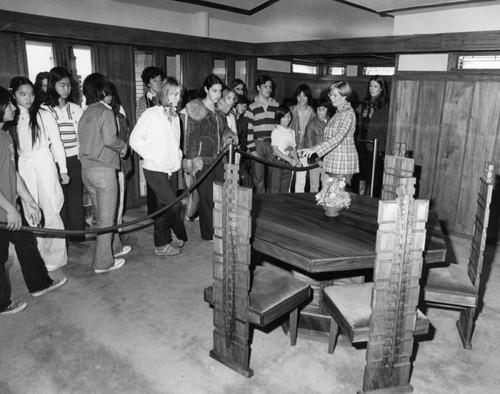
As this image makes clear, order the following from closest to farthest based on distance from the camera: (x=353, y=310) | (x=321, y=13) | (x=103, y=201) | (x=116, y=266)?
(x=353, y=310) < (x=103, y=201) < (x=116, y=266) < (x=321, y=13)

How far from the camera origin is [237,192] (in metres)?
2.27

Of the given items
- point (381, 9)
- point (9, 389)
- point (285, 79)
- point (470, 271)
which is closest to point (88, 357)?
point (9, 389)

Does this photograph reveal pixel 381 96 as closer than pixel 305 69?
Yes

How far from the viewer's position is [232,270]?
2.41 m

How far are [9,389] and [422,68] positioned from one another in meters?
5.03

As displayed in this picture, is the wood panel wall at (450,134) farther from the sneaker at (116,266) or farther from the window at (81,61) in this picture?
the window at (81,61)

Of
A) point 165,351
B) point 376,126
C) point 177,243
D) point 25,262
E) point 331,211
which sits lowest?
point 165,351

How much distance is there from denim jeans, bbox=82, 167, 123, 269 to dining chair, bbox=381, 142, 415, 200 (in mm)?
2215

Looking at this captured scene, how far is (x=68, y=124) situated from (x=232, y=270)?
8.58 feet

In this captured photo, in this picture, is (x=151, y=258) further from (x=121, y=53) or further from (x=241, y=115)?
(x=121, y=53)

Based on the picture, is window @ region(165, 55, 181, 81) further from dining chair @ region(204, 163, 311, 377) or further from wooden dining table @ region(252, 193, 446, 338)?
dining chair @ region(204, 163, 311, 377)

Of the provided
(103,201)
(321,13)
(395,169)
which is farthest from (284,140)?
(321,13)

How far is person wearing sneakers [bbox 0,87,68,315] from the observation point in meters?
2.81

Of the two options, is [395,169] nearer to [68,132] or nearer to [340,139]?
[340,139]
